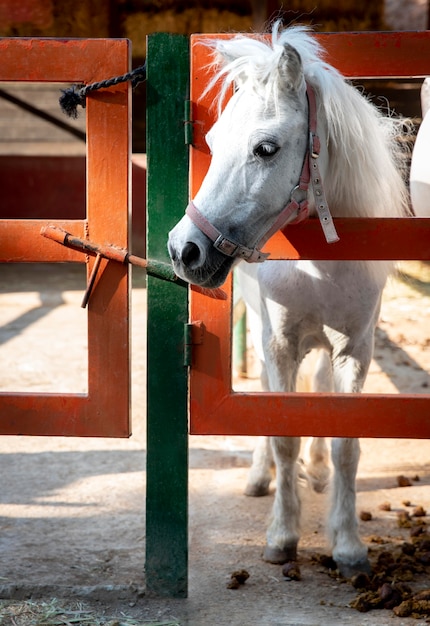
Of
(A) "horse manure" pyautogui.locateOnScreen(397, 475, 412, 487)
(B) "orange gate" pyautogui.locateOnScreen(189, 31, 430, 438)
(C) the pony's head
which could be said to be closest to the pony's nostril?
(C) the pony's head

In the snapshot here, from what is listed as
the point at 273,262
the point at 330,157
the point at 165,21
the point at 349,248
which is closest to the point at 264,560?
the point at 273,262

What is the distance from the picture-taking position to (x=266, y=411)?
2311mm

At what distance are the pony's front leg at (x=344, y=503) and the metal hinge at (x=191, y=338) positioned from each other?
0.78 meters

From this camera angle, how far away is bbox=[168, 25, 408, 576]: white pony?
2.01 metres

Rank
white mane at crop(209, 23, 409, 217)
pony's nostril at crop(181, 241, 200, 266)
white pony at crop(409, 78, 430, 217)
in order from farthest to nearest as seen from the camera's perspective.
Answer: white pony at crop(409, 78, 430, 217) → white mane at crop(209, 23, 409, 217) → pony's nostril at crop(181, 241, 200, 266)

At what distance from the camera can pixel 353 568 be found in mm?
2682

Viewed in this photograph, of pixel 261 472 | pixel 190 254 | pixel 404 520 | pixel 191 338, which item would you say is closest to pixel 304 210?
pixel 190 254

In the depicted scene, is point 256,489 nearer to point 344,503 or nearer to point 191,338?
point 344,503

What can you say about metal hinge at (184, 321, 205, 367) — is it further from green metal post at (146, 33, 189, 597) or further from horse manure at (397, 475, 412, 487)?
horse manure at (397, 475, 412, 487)

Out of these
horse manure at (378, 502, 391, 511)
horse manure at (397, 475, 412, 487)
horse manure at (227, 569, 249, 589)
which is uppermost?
horse manure at (227, 569, 249, 589)

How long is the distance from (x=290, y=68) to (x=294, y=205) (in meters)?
0.34

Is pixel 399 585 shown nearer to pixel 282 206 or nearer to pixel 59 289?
pixel 282 206

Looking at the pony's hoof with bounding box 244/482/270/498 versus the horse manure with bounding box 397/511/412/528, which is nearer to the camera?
the horse manure with bounding box 397/511/412/528

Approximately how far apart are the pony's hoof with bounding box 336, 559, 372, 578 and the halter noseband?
3.87 ft
